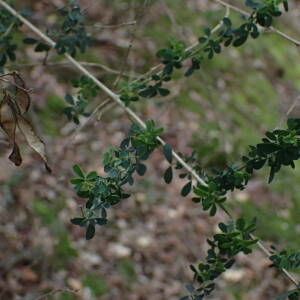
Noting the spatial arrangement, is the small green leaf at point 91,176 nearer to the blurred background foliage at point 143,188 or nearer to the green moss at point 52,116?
the blurred background foliage at point 143,188

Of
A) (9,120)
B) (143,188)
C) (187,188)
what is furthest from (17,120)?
(143,188)

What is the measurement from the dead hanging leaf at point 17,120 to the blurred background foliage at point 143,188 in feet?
2.60

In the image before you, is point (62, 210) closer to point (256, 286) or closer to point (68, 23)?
point (256, 286)

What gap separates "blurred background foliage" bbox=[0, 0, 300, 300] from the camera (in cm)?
244

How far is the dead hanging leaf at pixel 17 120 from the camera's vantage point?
121 cm

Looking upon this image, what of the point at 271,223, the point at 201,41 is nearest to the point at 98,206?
the point at 201,41

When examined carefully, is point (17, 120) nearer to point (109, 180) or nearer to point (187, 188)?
point (109, 180)

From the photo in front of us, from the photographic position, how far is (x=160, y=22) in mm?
3516

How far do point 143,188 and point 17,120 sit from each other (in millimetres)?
1690

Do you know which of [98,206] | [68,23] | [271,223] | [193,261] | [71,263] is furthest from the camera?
A: [271,223]

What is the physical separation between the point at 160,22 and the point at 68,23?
195 cm

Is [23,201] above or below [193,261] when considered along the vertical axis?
above

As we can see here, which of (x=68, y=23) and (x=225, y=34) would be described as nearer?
(x=225, y=34)

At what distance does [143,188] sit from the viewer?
2875 mm
